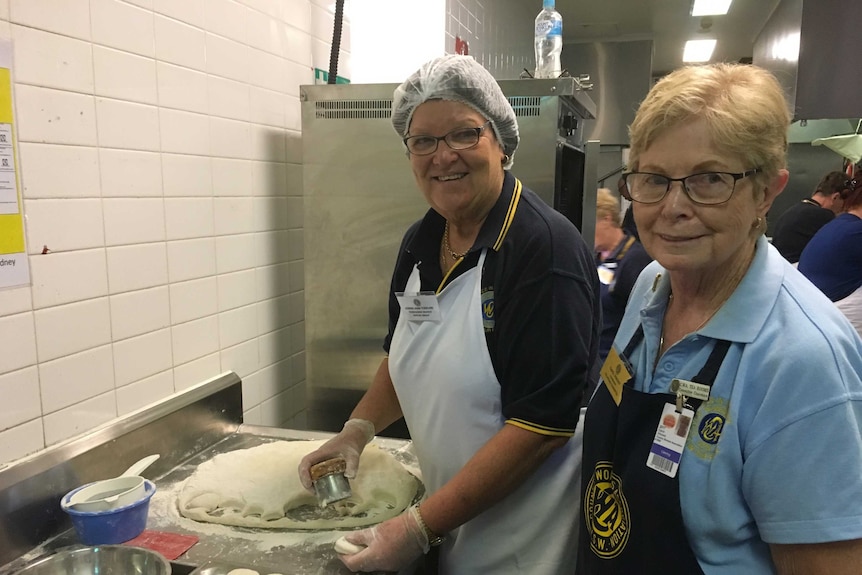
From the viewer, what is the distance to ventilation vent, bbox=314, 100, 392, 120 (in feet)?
6.31

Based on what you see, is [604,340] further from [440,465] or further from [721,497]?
[721,497]

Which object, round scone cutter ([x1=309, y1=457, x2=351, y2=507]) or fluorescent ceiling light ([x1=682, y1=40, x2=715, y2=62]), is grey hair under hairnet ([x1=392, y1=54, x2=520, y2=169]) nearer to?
round scone cutter ([x1=309, y1=457, x2=351, y2=507])

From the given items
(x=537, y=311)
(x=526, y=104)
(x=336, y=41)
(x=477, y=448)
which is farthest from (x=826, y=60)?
(x=477, y=448)

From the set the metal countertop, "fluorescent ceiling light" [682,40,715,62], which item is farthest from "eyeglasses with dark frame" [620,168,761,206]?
"fluorescent ceiling light" [682,40,715,62]

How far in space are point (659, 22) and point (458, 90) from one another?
480 cm

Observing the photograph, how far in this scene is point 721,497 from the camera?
0.76 metres

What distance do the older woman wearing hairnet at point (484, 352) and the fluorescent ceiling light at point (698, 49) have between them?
5902mm

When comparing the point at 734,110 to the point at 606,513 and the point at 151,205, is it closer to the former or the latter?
the point at 606,513

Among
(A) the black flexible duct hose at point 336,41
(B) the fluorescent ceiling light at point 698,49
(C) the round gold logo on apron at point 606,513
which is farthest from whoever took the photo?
(B) the fluorescent ceiling light at point 698,49

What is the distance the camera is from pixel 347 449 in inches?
55.4

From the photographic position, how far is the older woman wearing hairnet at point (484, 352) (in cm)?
112

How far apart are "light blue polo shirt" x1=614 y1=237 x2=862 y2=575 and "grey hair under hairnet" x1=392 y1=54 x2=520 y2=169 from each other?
0.62 meters

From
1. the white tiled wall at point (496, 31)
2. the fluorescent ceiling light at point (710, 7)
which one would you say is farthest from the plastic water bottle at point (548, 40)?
the fluorescent ceiling light at point (710, 7)

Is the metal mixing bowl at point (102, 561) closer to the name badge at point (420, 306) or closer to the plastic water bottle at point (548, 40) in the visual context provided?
the name badge at point (420, 306)
